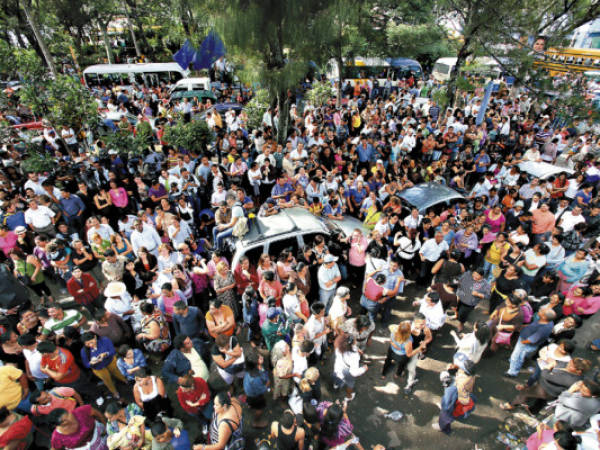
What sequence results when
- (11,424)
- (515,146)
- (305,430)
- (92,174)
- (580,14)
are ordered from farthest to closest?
(515,146), (580,14), (92,174), (305,430), (11,424)

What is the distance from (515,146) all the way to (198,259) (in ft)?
38.4

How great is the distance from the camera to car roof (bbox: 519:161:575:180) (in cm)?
836

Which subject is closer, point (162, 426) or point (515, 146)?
point (162, 426)

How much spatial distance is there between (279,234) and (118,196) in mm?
3903

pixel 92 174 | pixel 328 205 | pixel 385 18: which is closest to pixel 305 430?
pixel 328 205

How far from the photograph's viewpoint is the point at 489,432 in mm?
4430

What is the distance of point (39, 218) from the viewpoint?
632 centimetres

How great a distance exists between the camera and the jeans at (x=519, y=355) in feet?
15.7

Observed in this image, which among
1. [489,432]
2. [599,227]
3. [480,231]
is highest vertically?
[480,231]

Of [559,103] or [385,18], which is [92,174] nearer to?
[559,103]

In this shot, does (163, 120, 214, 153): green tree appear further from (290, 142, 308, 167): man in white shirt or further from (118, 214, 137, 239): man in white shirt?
(118, 214, 137, 239): man in white shirt

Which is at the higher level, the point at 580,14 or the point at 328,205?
the point at 580,14

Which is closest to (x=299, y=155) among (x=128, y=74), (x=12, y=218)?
(x=12, y=218)

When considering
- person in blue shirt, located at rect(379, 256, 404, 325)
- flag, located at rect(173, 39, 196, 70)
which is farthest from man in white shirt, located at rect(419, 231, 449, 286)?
flag, located at rect(173, 39, 196, 70)
